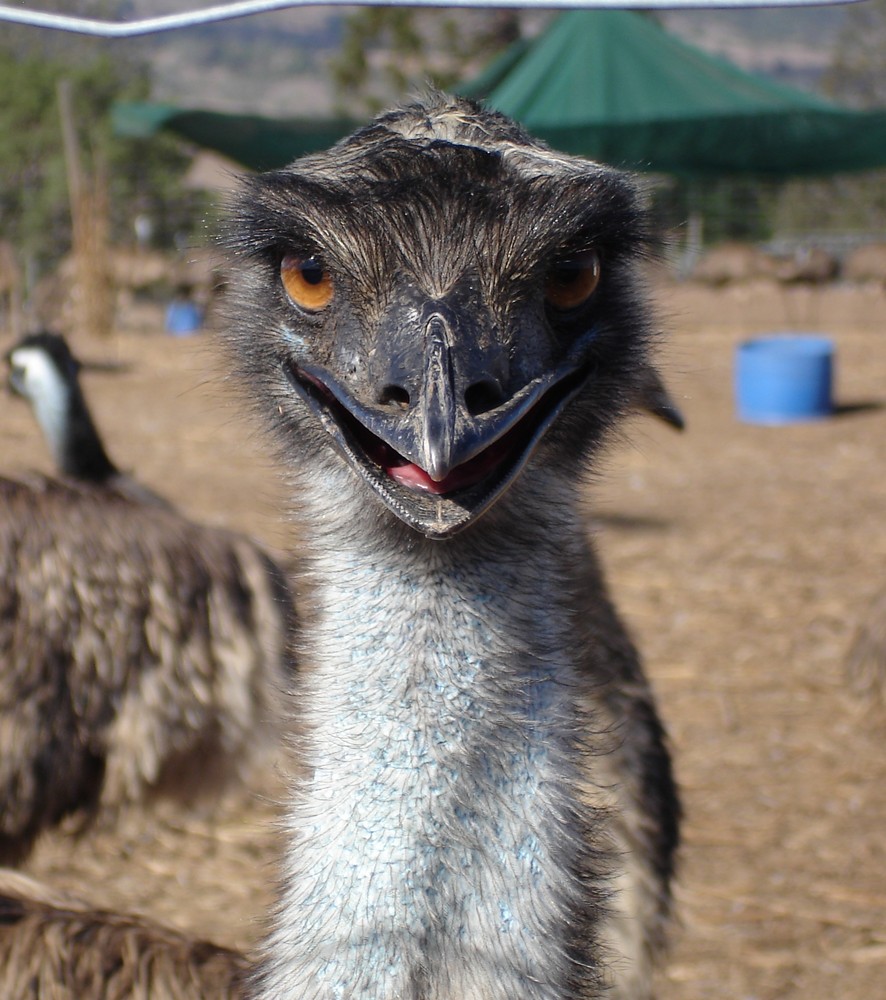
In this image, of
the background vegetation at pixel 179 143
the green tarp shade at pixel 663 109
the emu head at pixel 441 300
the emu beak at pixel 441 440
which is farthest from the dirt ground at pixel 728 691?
the background vegetation at pixel 179 143

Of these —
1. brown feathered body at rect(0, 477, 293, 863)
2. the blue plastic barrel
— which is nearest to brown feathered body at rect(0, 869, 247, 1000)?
brown feathered body at rect(0, 477, 293, 863)

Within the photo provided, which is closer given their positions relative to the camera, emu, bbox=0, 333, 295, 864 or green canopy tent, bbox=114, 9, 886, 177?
emu, bbox=0, 333, 295, 864

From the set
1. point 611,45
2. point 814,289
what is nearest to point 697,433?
point 611,45

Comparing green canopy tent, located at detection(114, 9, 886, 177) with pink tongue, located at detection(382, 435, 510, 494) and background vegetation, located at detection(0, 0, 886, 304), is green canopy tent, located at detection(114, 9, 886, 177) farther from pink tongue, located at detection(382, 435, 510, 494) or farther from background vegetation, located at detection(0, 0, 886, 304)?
pink tongue, located at detection(382, 435, 510, 494)

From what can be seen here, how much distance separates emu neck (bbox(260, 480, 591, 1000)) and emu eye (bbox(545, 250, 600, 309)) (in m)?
0.24

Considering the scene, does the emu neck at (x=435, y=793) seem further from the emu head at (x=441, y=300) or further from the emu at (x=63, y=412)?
the emu at (x=63, y=412)

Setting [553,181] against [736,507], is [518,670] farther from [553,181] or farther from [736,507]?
[736,507]

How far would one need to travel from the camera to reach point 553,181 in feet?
4.41

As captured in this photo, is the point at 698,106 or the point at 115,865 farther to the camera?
the point at 698,106

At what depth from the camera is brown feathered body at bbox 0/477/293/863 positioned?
2.79 metres

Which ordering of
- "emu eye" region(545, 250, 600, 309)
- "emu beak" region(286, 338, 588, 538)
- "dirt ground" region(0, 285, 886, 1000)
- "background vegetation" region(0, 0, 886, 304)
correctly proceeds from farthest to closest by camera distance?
"background vegetation" region(0, 0, 886, 304)
"dirt ground" region(0, 285, 886, 1000)
"emu eye" region(545, 250, 600, 309)
"emu beak" region(286, 338, 588, 538)

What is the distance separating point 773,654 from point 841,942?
1520 mm

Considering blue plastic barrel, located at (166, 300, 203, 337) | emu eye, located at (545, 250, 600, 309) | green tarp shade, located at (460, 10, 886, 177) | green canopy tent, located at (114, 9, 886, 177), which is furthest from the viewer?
blue plastic barrel, located at (166, 300, 203, 337)

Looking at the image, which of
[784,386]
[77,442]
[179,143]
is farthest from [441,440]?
[179,143]
